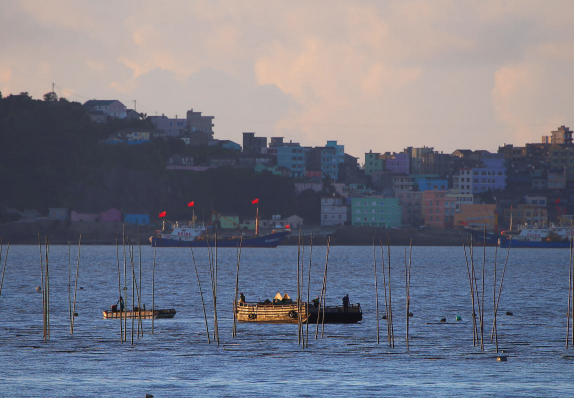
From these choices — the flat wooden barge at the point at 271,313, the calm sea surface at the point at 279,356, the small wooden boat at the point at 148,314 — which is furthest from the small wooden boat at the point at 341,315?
the small wooden boat at the point at 148,314

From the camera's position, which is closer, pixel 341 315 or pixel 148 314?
pixel 341 315

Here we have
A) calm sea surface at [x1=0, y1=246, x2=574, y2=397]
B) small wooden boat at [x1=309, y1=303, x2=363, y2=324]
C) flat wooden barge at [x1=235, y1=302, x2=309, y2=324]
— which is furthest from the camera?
small wooden boat at [x1=309, y1=303, x2=363, y2=324]

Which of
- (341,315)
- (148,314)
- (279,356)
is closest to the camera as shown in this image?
(279,356)

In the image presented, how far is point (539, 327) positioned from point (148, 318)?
19400mm

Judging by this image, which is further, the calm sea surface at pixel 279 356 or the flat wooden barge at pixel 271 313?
the flat wooden barge at pixel 271 313

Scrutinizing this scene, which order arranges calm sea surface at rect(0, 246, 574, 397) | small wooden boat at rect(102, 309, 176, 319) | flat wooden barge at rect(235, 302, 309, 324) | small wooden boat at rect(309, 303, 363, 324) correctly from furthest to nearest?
small wooden boat at rect(102, 309, 176, 319), small wooden boat at rect(309, 303, 363, 324), flat wooden barge at rect(235, 302, 309, 324), calm sea surface at rect(0, 246, 574, 397)

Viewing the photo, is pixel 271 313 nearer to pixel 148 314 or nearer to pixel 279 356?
pixel 148 314

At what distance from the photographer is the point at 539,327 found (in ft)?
195

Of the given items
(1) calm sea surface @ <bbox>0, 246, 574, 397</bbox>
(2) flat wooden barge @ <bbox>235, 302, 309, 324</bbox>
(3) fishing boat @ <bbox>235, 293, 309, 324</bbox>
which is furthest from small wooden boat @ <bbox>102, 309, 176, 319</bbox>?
(2) flat wooden barge @ <bbox>235, 302, 309, 324</bbox>

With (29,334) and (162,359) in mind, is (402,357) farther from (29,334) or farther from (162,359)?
(29,334)

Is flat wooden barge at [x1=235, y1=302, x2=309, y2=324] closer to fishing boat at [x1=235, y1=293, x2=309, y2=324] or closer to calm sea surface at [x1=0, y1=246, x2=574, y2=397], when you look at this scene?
fishing boat at [x1=235, y1=293, x2=309, y2=324]

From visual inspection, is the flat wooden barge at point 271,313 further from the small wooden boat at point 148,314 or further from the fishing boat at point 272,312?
the small wooden boat at point 148,314

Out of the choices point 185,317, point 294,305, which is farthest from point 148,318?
point 294,305

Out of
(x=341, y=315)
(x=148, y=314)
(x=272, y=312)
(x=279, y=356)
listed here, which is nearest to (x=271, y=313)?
(x=272, y=312)
